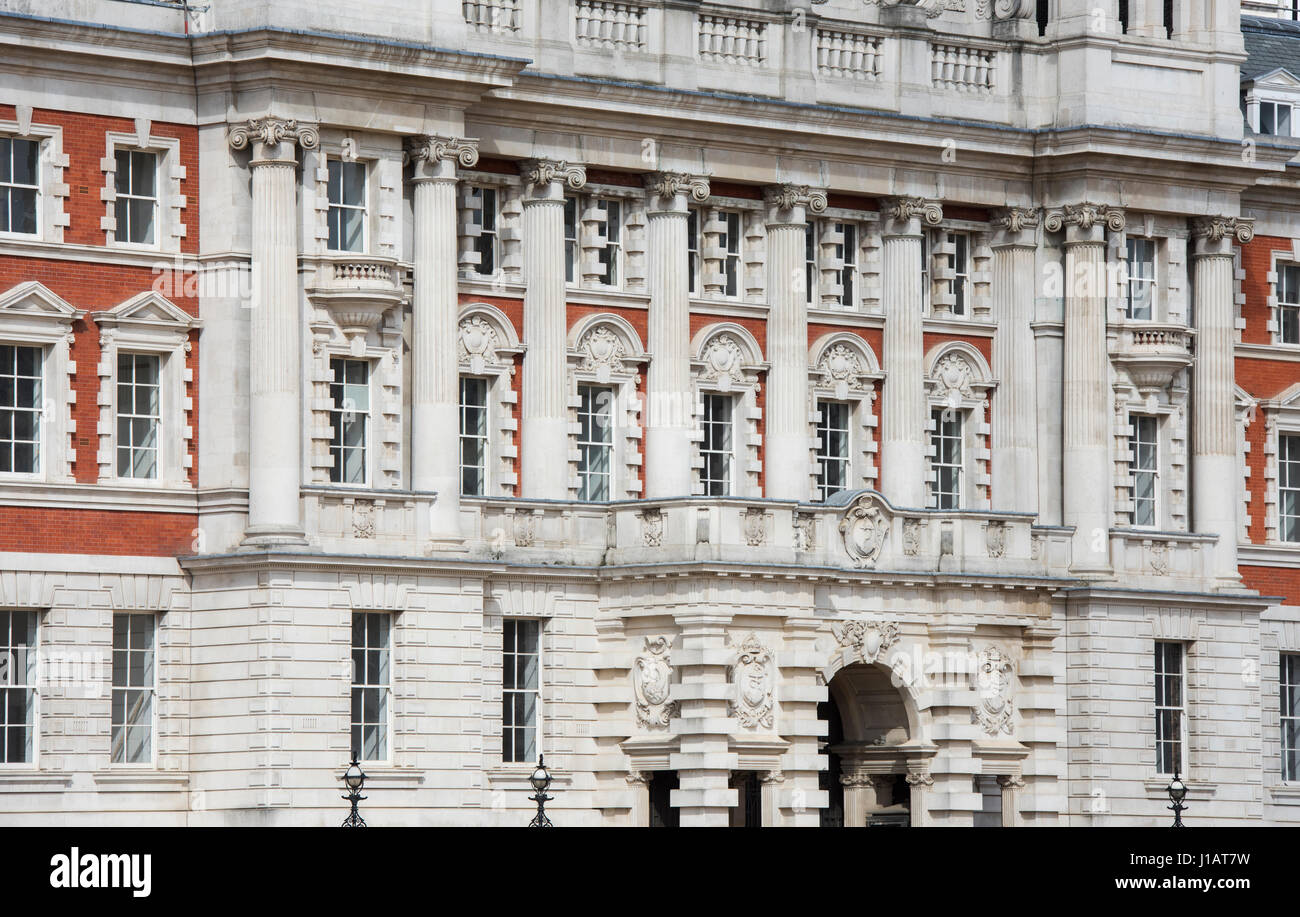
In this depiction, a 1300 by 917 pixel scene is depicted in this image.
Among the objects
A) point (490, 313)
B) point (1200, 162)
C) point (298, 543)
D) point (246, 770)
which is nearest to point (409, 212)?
point (490, 313)

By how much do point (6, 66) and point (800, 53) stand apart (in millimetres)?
13793

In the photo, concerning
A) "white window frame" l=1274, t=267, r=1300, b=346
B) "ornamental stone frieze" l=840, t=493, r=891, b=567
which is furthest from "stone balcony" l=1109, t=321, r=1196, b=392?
"ornamental stone frieze" l=840, t=493, r=891, b=567

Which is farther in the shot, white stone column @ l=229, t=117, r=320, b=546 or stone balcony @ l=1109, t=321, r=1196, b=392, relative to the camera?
stone balcony @ l=1109, t=321, r=1196, b=392

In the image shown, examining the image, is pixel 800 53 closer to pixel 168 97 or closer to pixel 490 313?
pixel 490 313

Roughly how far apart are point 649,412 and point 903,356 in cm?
493

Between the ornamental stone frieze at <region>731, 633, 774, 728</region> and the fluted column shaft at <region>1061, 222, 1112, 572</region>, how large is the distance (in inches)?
304

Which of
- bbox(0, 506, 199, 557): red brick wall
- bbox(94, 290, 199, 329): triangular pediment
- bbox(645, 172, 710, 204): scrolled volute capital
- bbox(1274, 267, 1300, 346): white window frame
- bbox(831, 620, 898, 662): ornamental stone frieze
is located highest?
bbox(645, 172, 710, 204): scrolled volute capital

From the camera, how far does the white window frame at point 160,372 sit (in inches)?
1869

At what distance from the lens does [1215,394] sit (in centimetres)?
5759

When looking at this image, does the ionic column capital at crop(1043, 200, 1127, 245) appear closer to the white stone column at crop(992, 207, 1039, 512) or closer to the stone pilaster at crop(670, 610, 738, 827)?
the white stone column at crop(992, 207, 1039, 512)

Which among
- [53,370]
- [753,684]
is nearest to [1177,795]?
[753,684]

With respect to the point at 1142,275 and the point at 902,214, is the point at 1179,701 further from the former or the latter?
the point at 902,214

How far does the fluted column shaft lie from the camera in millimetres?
55812

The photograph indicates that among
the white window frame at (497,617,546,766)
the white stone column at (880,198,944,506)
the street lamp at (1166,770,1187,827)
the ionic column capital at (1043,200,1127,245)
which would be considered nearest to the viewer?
the white window frame at (497,617,546,766)
